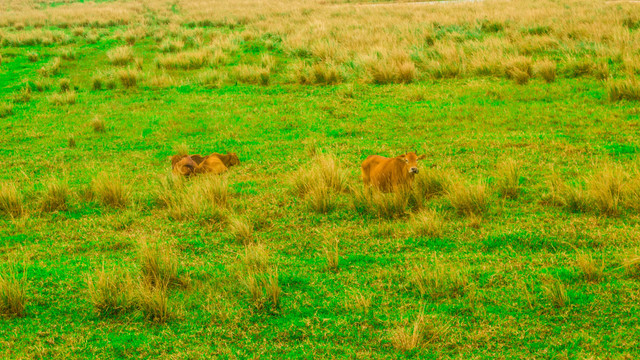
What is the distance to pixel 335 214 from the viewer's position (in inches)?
237

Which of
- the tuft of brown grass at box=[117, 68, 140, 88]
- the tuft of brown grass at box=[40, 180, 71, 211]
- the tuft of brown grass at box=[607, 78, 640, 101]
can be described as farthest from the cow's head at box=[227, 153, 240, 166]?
the tuft of brown grass at box=[117, 68, 140, 88]

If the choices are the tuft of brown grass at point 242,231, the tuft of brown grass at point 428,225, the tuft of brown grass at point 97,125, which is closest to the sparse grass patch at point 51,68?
the tuft of brown grass at point 97,125

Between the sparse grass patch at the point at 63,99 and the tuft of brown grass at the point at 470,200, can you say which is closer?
the tuft of brown grass at the point at 470,200

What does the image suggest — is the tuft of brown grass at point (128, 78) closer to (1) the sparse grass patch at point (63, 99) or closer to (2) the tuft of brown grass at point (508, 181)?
(1) the sparse grass patch at point (63, 99)

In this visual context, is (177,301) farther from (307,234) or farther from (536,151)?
(536,151)

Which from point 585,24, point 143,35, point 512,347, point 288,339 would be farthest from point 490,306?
point 143,35

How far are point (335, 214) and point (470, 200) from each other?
139 centimetres

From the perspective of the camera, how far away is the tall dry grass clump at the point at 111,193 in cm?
659

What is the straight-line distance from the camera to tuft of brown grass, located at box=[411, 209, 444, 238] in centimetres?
530

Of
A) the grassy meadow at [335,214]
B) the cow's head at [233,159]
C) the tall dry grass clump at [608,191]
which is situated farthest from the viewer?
the cow's head at [233,159]

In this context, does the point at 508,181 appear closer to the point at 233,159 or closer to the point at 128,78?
the point at 233,159

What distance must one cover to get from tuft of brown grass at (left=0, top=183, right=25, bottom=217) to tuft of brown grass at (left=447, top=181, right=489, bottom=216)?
474 centimetres

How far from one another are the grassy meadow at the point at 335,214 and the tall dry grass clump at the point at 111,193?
2 centimetres

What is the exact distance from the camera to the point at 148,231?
5.86m
